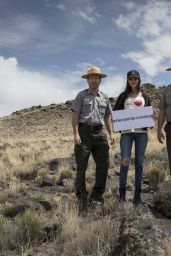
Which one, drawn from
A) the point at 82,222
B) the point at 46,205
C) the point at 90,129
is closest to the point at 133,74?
the point at 90,129

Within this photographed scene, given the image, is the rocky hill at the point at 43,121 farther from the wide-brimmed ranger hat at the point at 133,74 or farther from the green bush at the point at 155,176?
the wide-brimmed ranger hat at the point at 133,74

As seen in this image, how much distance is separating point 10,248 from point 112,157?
9.50 m

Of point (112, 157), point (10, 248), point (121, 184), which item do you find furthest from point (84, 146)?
point (112, 157)

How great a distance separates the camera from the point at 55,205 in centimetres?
873

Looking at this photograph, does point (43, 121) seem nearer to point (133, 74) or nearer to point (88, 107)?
point (88, 107)

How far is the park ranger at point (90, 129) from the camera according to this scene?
809 cm

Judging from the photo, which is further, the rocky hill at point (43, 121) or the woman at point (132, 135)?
the rocky hill at point (43, 121)

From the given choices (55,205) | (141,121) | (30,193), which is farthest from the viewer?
(30,193)

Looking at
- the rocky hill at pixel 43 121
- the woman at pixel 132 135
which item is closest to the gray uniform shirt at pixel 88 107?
the woman at pixel 132 135

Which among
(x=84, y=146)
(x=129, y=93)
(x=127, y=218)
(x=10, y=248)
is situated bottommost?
(x=10, y=248)

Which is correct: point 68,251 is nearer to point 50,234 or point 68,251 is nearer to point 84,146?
point 50,234

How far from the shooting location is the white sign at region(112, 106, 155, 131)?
781 cm

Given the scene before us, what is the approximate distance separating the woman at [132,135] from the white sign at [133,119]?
76 mm

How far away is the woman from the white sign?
76 mm
